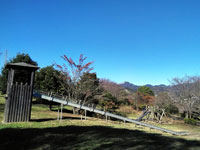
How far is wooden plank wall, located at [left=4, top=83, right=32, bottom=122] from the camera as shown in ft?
40.2

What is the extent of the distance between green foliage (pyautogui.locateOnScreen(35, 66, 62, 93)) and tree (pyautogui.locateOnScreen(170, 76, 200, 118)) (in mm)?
19136

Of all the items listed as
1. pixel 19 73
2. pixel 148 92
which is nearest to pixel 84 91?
pixel 19 73

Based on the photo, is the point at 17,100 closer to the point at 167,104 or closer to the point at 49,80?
the point at 49,80

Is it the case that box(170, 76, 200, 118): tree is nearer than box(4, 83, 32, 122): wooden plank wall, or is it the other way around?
box(4, 83, 32, 122): wooden plank wall

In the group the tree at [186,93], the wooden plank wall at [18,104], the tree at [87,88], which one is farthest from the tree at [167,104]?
the wooden plank wall at [18,104]

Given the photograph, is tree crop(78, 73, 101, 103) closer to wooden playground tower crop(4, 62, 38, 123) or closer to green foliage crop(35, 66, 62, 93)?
green foliage crop(35, 66, 62, 93)

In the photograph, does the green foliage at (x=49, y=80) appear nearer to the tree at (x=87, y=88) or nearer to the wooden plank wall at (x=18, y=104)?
the tree at (x=87, y=88)

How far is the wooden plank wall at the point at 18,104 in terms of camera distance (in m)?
12.2

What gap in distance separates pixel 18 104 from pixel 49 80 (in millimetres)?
10830

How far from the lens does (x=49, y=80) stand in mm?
23375

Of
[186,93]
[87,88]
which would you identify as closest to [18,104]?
[87,88]

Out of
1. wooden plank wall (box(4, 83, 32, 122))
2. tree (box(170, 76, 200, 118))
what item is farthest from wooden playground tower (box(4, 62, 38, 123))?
tree (box(170, 76, 200, 118))

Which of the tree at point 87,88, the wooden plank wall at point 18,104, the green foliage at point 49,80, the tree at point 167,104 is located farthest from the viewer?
the tree at point 167,104

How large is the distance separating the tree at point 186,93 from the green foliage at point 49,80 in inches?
753
